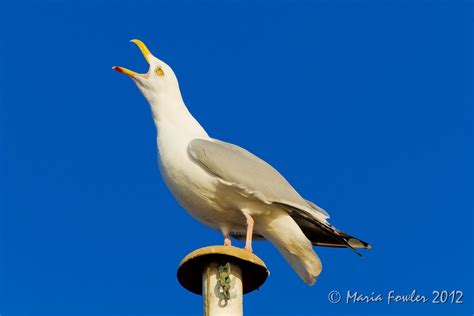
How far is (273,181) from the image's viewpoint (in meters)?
9.30

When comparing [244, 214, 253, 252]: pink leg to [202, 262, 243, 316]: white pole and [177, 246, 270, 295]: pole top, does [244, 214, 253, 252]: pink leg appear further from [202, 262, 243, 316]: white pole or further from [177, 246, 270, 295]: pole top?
[202, 262, 243, 316]: white pole

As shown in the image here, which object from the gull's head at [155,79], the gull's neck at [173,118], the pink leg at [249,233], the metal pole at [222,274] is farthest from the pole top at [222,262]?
the gull's head at [155,79]

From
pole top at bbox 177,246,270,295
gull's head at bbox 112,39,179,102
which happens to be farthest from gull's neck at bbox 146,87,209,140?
pole top at bbox 177,246,270,295

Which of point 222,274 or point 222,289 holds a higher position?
point 222,274

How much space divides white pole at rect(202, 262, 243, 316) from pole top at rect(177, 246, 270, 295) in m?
0.07

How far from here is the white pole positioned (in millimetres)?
7891

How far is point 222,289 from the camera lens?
799cm

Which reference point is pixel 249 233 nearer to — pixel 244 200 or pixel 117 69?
pixel 244 200

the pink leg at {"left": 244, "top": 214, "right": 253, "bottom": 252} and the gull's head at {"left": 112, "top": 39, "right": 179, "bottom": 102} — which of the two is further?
the gull's head at {"left": 112, "top": 39, "right": 179, "bottom": 102}

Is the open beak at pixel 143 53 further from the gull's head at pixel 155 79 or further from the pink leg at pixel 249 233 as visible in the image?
the pink leg at pixel 249 233

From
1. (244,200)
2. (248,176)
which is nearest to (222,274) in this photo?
(244,200)

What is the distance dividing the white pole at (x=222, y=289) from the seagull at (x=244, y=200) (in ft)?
2.35

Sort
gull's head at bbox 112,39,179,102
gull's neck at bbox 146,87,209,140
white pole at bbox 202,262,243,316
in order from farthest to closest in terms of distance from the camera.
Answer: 1. gull's head at bbox 112,39,179,102
2. gull's neck at bbox 146,87,209,140
3. white pole at bbox 202,262,243,316

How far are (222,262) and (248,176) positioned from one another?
1.25m
